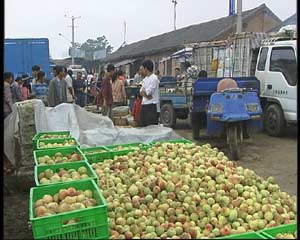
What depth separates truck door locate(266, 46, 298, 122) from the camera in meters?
9.71

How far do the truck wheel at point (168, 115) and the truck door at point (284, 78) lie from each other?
3.05 m

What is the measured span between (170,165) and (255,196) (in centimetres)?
96

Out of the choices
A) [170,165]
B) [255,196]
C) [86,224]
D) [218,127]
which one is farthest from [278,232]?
[218,127]

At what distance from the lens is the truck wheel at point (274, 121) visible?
10031 mm

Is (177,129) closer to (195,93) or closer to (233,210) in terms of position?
(195,93)

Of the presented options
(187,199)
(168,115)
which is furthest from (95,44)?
(187,199)

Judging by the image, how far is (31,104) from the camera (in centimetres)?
698

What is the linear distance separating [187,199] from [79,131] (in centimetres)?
405

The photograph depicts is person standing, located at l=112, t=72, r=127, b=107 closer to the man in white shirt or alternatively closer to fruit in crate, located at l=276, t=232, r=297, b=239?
the man in white shirt

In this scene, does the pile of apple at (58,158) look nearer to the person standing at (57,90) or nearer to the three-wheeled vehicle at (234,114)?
the three-wheeled vehicle at (234,114)

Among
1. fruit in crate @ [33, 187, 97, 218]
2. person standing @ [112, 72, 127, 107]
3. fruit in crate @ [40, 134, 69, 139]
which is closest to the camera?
fruit in crate @ [33, 187, 97, 218]

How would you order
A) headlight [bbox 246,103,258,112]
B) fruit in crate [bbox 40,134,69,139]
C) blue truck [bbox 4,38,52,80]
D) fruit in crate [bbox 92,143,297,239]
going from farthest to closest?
blue truck [bbox 4,38,52,80] < headlight [bbox 246,103,258,112] < fruit in crate [bbox 40,134,69,139] < fruit in crate [bbox 92,143,297,239]

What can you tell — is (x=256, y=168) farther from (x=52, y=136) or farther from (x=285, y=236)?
(x=285, y=236)

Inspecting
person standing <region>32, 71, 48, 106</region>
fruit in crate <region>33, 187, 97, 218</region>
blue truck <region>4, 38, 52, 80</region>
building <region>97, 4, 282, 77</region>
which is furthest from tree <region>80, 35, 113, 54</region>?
fruit in crate <region>33, 187, 97, 218</region>
